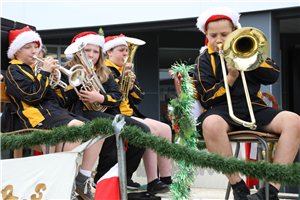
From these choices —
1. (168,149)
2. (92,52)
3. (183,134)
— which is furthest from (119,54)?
(168,149)

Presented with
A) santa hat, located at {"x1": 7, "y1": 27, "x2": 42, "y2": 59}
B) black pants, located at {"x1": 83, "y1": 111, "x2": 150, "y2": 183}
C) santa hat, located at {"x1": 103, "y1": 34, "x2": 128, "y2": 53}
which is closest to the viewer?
santa hat, located at {"x1": 7, "y1": 27, "x2": 42, "y2": 59}

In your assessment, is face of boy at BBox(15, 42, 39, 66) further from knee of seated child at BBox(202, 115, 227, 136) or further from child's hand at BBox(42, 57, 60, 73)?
knee of seated child at BBox(202, 115, 227, 136)

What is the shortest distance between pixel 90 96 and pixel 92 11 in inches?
193

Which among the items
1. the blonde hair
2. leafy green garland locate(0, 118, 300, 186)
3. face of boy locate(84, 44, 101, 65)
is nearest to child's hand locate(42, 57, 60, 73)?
the blonde hair

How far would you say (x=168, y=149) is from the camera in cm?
189

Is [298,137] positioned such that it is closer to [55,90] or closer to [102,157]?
[102,157]

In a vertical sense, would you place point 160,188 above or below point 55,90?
below

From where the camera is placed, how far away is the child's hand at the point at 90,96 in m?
2.97

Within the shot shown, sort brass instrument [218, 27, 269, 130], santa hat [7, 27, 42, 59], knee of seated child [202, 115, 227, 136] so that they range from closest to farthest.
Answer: knee of seated child [202, 115, 227, 136]
brass instrument [218, 27, 269, 130]
santa hat [7, 27, 42, 59]

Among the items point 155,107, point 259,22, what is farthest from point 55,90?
point 155,107

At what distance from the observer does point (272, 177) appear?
1.76 metres

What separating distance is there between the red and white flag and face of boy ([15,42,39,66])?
157 cm

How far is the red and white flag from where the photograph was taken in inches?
75.4

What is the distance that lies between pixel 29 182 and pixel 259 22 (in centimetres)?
546
